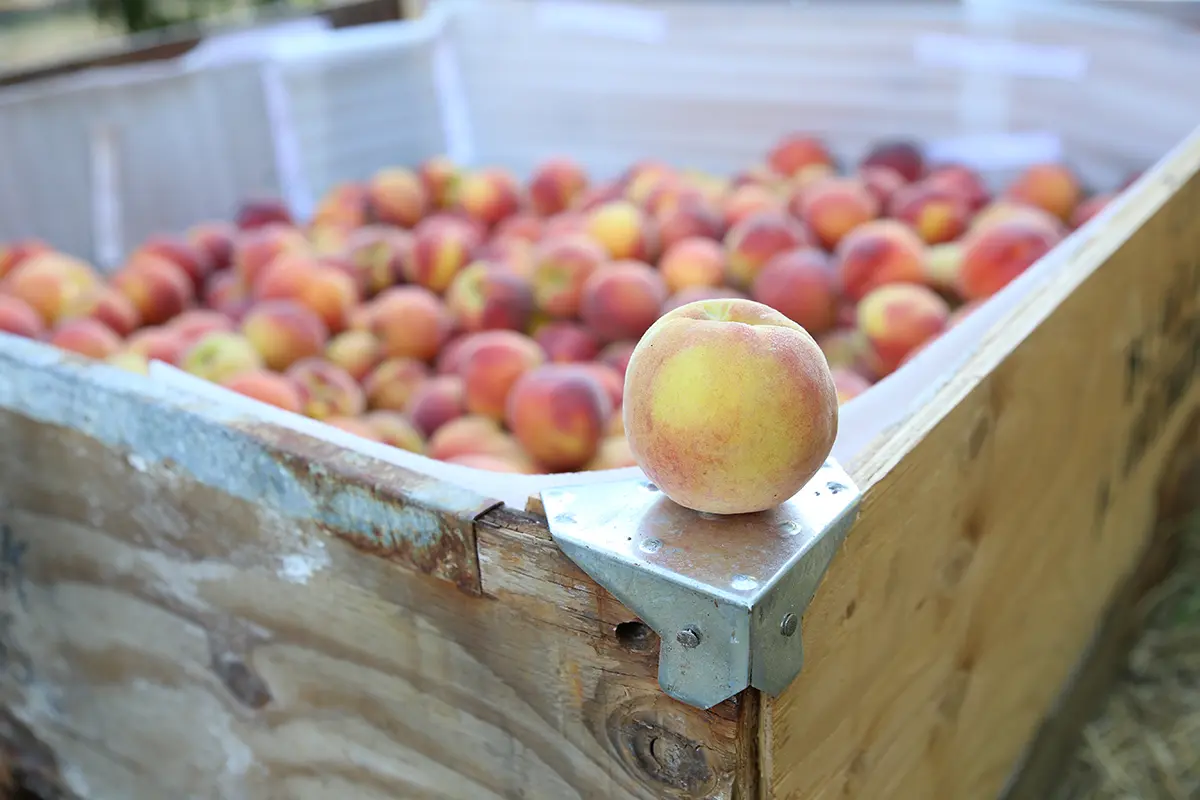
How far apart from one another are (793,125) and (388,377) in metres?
0.99

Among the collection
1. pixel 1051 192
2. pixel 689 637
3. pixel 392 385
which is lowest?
pixel 392 385

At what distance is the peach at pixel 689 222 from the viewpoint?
1521mm

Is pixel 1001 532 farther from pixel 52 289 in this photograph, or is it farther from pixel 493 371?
pixel 52 289

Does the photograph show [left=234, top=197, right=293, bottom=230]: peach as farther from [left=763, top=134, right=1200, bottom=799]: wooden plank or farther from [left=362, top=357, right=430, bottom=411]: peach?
[left=763, top=134, right=1200, bottom=799]: wooden plank

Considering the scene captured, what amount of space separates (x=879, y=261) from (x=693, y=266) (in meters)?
0.25

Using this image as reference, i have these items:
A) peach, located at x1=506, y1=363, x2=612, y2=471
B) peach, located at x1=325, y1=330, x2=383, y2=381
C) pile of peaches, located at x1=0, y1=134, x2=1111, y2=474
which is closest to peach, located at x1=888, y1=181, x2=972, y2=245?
pile of peaches, located at x1=0, y1=134, x2=1111, y2=474

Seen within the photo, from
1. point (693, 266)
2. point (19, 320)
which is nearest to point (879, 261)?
point (693, 266)

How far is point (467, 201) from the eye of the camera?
1.81 metres

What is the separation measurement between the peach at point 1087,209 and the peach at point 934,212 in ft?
0.48

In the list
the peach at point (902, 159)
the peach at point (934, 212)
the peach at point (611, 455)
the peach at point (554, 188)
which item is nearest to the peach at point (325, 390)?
the peach at point (611, 455)

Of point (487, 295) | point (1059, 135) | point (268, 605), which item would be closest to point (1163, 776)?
point (1059, 135)

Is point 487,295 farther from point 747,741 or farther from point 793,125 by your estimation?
point 747,741

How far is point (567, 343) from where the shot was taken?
1.30 m

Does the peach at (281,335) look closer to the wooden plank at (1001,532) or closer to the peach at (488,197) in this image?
the peach at (488,197)
